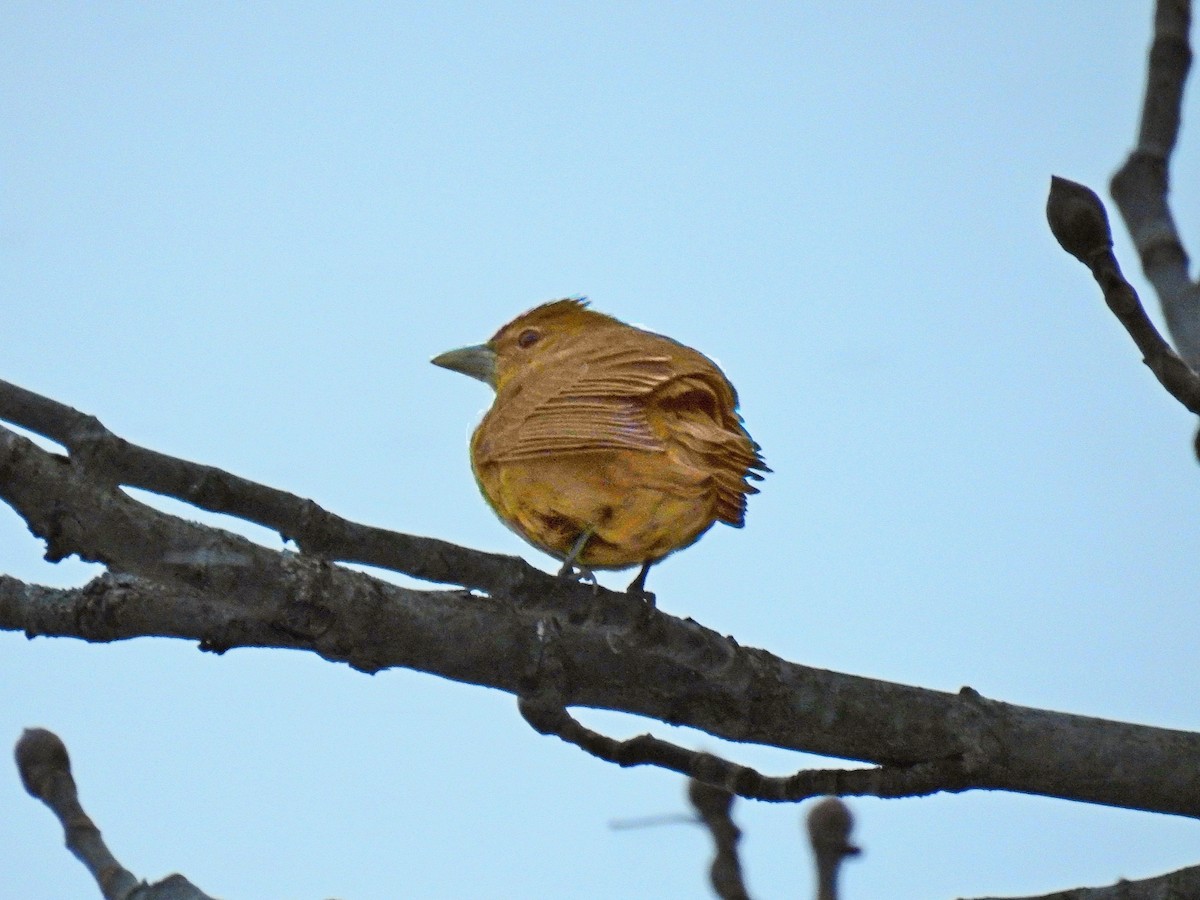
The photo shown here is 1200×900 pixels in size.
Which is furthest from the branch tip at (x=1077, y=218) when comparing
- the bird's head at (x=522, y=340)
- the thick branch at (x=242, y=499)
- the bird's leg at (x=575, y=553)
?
the bird's head at (x=522, y=340)

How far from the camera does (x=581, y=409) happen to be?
3.42m

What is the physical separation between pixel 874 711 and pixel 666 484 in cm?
68

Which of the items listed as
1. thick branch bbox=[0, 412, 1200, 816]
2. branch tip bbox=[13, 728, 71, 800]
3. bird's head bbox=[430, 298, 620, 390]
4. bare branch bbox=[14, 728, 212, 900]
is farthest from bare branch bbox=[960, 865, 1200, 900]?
bird's head bbox=[430, 298, 620, 390]

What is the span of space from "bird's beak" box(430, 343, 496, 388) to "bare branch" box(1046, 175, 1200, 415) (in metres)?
2.44

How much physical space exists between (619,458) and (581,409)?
0.70 feet

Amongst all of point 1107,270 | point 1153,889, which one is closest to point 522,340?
point 1107,270

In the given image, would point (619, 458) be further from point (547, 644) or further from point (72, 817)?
point (72, 817)

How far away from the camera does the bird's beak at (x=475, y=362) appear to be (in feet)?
15.2

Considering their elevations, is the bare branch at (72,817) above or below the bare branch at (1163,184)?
below

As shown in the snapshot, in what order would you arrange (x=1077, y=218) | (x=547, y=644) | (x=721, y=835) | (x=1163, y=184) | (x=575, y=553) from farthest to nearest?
(x=575, y=553) → (x=721, y=835) → (x=1163, y=184) → (x=547, y=644) → (x=1077, y=218)

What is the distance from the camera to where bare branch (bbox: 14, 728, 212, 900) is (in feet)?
7.72

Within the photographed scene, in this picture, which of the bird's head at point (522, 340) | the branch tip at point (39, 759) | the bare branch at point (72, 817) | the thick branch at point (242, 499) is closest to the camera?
the thick branch at point (242, 499)

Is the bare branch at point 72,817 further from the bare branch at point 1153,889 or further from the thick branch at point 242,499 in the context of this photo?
the bare branch at point 1153,889

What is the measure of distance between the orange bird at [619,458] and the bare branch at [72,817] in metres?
1.11
